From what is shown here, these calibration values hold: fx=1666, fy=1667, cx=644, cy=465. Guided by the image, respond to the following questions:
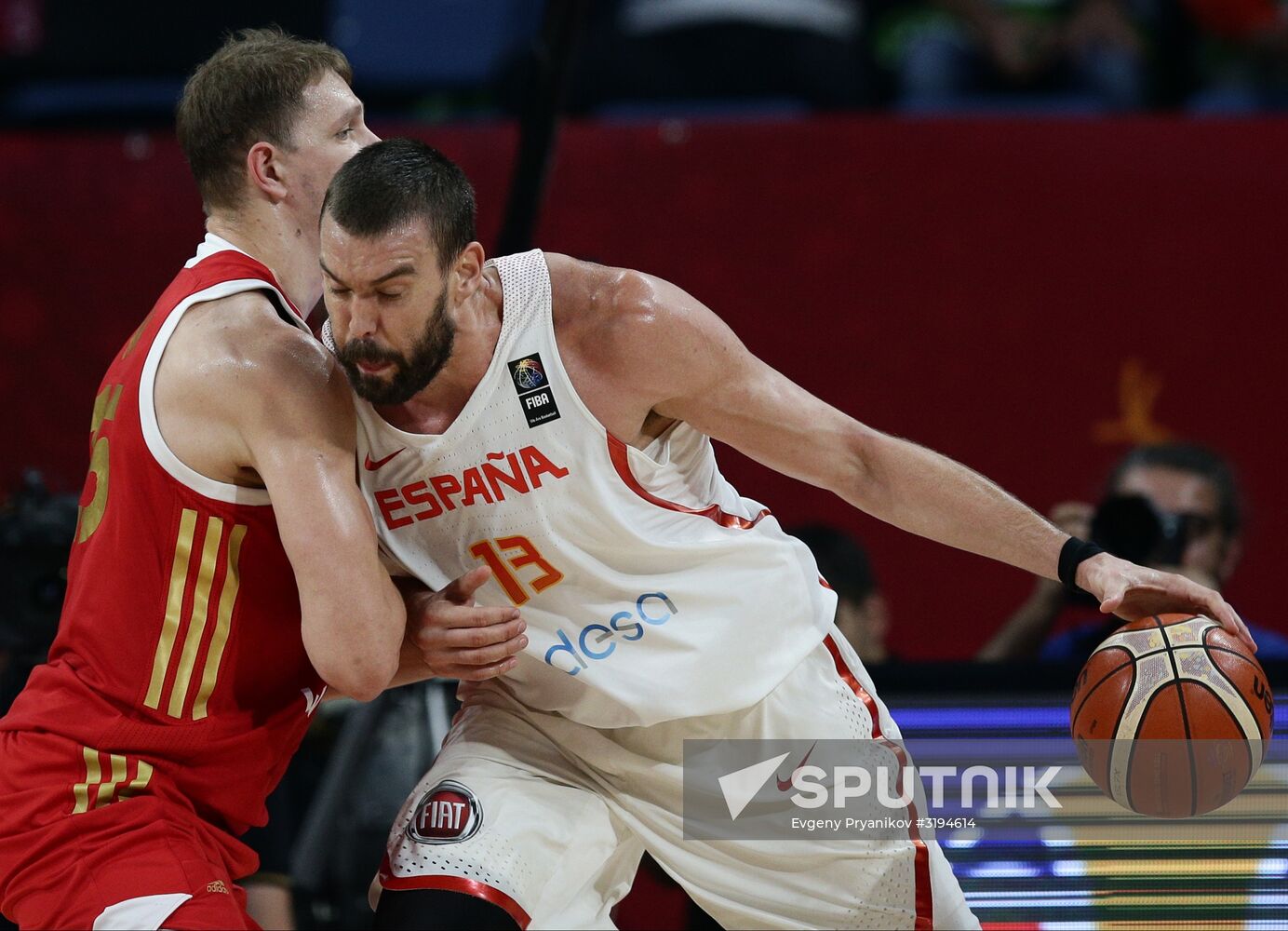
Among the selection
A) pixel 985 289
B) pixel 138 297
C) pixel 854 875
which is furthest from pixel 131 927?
pixel 985 289

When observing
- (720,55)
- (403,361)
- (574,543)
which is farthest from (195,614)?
(720,55)

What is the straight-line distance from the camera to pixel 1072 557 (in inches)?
130

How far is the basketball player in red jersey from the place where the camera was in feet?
9.48

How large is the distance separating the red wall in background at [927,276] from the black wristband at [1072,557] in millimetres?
2693

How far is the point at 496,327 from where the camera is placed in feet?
10.5

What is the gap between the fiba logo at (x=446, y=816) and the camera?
3.14 m

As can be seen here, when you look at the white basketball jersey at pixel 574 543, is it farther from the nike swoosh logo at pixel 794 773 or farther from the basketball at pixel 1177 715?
the basketball at pixel 1177 715

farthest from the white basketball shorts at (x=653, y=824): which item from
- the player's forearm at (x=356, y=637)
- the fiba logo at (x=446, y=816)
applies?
the player's forearm at (x=356, y=637)

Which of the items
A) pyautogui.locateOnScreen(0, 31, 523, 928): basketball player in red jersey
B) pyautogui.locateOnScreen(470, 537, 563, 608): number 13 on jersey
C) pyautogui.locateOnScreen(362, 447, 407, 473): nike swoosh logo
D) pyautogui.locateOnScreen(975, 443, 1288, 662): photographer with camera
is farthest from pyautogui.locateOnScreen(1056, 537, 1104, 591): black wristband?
pyautogui.locateOnScreen(362, 447, 407, 473): nike swoosh logo

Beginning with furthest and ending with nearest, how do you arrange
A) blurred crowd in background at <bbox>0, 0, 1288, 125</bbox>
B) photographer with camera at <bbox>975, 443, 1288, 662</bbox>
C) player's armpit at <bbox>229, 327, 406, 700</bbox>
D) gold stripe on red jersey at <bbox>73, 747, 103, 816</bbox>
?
blurred crowd in background at <bbox>0, 0, 1288, 125</bbox>, photographer with camera at <bbox>975, 443, 1288, 662</bbox>, gold stripe on red jersey at <bbox>73, 747, 103, 816</bbox>, player's armpit at <bbox>229, 327, 406, 700</bbox>

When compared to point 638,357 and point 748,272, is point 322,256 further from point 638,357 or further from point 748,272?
point 748,272

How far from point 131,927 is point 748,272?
3.87m

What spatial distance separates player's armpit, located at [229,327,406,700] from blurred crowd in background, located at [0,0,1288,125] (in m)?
3.91

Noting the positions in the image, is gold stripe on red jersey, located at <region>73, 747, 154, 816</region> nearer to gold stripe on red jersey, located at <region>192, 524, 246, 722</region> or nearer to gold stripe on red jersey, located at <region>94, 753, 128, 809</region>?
gold stripe on red jersey, located at <region>94, 753, 128, 809</region>
